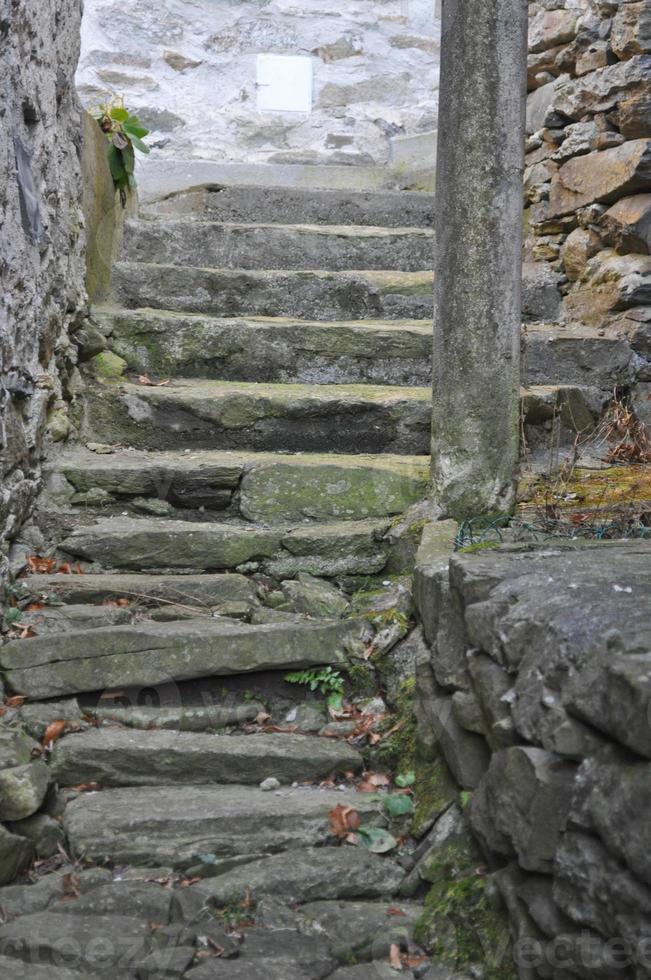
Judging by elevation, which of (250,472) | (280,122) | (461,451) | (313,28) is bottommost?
(250,472)

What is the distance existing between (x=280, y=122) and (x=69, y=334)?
3212mm

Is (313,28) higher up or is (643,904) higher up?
(313,28)

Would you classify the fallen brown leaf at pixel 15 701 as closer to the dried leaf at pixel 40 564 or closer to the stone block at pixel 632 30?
the dried leaf at pixel 40 564

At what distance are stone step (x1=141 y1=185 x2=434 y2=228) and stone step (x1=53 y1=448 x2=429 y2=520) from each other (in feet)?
7.26

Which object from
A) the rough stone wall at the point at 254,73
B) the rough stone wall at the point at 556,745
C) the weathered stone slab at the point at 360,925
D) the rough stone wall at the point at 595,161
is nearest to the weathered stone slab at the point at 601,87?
the rough stone wall at the point at 595,161

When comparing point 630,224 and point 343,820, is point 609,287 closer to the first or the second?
point 630,224

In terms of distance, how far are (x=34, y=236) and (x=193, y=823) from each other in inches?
75.7

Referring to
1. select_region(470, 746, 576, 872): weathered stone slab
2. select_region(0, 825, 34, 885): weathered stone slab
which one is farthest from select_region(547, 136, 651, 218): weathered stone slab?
select_region(0, 825, 34, 885): weathered stone slab

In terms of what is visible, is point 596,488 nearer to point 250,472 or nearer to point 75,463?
point 250,472

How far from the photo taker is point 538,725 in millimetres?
1739

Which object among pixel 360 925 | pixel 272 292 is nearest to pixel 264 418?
pixel 272 292

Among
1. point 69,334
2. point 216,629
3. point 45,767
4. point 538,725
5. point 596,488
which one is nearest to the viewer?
point 538,725

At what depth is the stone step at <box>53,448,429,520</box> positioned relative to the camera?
11.3ft

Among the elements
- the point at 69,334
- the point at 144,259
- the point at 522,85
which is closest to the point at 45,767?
the point at 69,334
